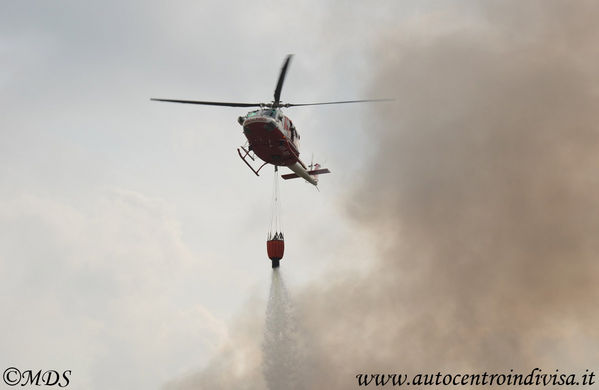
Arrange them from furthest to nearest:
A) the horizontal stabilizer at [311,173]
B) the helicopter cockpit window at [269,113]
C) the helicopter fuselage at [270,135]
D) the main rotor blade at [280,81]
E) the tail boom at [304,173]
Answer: the horizontal stabilizer at [311,173] → the tail boom at [304,173] → the helicopter cockpit window at [269,113] → the helicopter fuselage at [270,135] → the main rotor blade at [280,81]

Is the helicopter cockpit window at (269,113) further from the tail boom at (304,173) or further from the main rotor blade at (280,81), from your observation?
the tail boom at (304,173)

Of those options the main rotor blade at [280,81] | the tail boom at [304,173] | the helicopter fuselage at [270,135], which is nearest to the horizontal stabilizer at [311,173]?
the tail boom at [304,173]

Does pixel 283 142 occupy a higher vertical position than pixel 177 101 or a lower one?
lower

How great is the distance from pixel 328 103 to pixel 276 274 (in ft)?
60.7

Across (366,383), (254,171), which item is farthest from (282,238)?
(366,383)

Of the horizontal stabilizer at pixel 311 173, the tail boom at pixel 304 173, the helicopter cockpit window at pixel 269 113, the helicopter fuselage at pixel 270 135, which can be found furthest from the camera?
the horizontal stabilizer at pixel 311 173

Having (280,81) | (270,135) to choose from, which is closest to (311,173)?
(270,135)

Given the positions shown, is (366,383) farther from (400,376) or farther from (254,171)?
(254,171)

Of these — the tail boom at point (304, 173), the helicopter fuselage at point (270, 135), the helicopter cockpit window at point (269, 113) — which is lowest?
the helicopter fuselage at point (270, 135)

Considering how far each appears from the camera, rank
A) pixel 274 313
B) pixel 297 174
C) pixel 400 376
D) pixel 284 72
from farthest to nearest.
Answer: pixel 400 376 < pixel 274 313 < pixel 297 174 < pixel 284 72

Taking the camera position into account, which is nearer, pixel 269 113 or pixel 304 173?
pixel 269 113

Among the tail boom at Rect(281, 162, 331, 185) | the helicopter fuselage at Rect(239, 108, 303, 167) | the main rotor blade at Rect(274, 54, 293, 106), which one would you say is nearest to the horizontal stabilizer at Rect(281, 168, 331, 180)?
the tail boom at Rect(281, 162, 331, 185)

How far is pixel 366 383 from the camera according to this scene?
259 feet

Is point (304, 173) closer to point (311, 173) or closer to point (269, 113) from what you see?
point (311, 173)
